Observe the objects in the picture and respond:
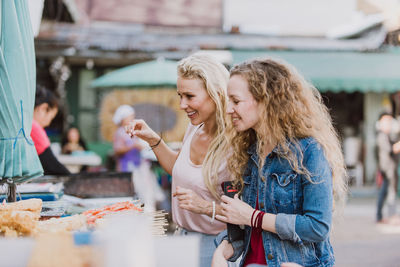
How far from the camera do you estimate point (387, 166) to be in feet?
26.9

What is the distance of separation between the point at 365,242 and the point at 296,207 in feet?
17.9

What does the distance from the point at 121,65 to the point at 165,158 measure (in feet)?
29.5

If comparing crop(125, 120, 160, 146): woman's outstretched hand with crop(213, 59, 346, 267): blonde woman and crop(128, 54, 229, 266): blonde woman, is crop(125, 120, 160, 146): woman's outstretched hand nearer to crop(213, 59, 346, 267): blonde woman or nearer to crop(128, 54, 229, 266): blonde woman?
crop(128, 54, 229, 266): blonde woman

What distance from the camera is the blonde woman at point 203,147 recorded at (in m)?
2.49

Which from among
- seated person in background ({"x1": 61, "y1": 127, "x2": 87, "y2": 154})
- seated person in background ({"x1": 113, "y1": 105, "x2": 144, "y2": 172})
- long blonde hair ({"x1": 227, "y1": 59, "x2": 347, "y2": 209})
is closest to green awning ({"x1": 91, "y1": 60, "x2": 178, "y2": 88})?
seated person in background ({"x1": 113, "y1": 105, "x2": 144, "y2": 172})

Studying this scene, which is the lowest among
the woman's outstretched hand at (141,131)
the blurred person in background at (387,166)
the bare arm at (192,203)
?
the blurred person in background at (387,166)

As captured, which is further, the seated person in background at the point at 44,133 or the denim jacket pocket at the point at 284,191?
the seated person in background at the point at 44,133

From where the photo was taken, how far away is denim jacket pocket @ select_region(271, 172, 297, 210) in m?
1.88

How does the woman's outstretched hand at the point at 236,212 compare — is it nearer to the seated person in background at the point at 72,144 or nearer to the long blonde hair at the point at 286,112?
the long blonde hair at the point at 286,112

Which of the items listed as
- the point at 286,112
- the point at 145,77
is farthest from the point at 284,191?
the point at 145,77

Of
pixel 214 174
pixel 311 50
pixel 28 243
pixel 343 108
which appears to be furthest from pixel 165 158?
pixel 343 108

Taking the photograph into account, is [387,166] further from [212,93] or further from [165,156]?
[212,93]

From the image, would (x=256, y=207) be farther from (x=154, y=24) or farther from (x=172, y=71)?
(x=154, y=24)

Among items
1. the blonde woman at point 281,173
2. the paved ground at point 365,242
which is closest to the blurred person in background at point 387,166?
the paved ground at point 365,242
